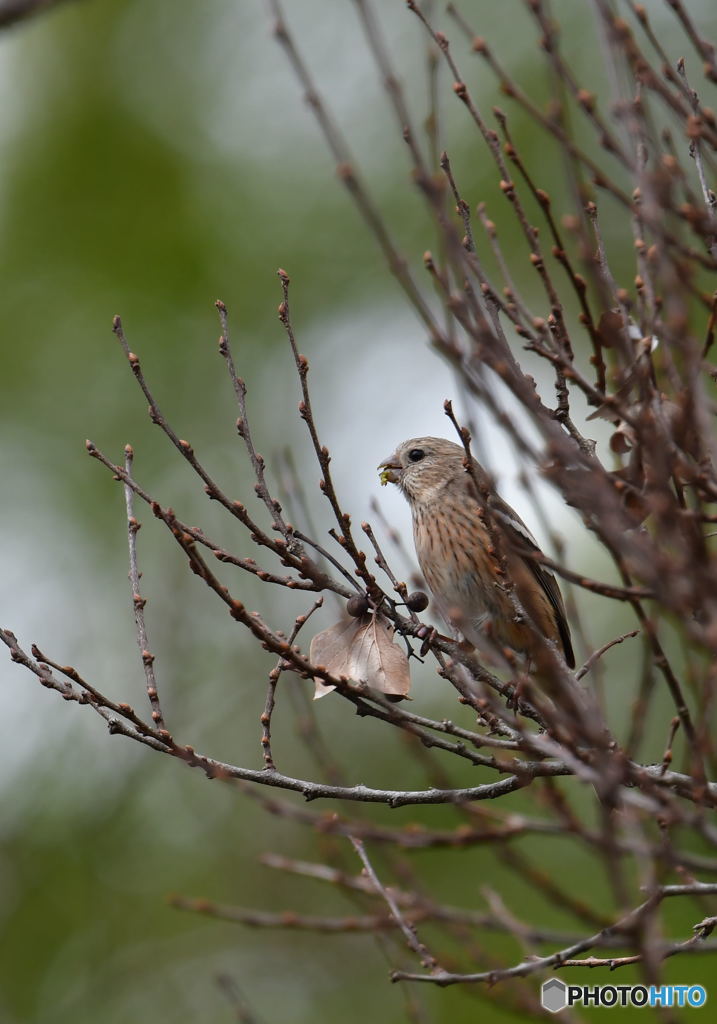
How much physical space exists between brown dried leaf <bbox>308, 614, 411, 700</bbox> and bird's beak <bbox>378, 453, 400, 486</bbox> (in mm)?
2514

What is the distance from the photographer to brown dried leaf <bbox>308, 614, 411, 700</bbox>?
429 cm

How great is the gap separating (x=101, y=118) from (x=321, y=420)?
452cm

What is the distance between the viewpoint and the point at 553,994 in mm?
4816

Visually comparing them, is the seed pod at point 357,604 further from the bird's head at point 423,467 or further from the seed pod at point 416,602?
the bird's head at point 423,467

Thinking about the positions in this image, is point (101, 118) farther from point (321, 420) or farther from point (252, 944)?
point (252, 944)

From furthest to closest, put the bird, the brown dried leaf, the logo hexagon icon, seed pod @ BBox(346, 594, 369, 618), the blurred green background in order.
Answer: the blurred green background → the bird → the logo hexagon icon → seed pod @ BBox(346, 594, 369, 618) → the brown dried leaf

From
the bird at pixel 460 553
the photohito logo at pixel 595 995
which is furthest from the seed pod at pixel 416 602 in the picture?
the photohito logo at pixel 595 995

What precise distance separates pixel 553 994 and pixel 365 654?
1627mm

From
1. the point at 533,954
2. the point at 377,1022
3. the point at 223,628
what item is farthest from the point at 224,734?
the point at 533,954

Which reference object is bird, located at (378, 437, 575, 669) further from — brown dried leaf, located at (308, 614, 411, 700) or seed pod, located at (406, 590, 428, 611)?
brown dried leaf, located at (308, 614, 411, 700)

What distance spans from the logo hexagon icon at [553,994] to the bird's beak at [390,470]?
118 inches

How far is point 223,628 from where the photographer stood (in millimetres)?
12586

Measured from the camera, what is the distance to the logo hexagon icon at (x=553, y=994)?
4.74 metres

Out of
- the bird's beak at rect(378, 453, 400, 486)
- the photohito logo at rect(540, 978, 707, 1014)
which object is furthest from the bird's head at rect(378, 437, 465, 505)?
the photohito logo at rect(540, 978, 707, 1014)
